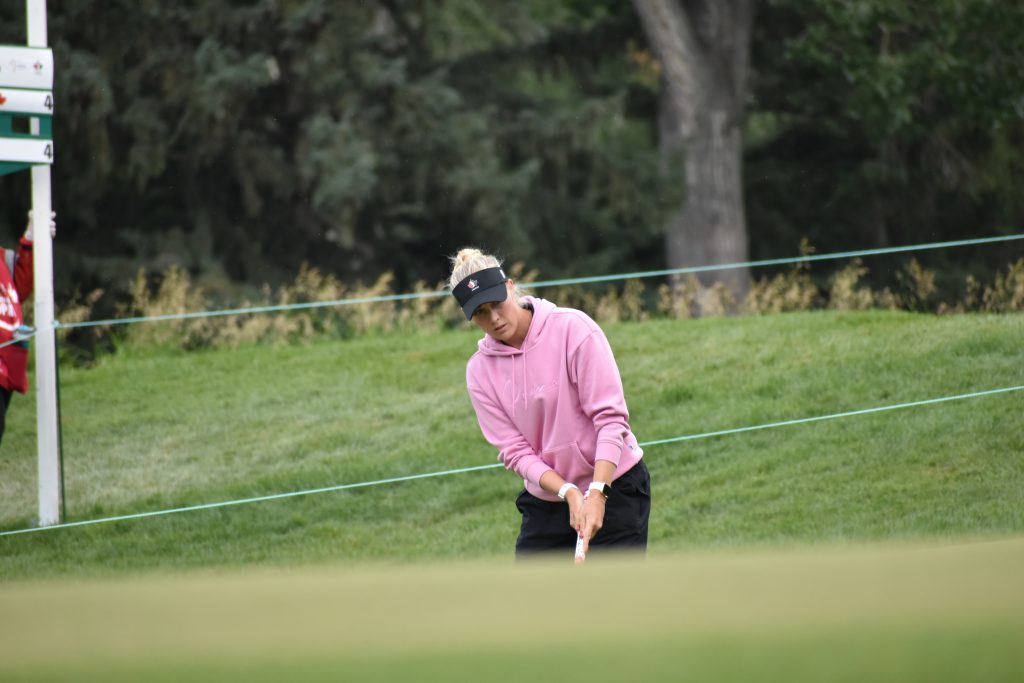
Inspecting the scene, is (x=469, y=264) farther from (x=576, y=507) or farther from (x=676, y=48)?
(x=676, y=48)

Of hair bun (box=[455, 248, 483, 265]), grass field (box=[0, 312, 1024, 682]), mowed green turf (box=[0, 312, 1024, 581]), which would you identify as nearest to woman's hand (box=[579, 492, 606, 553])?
grass field (box=[0, 312, 1024, 682])

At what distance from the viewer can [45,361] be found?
8109 millimetres

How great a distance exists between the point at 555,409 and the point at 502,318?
35cm

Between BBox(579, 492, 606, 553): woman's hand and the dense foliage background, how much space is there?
14.6m

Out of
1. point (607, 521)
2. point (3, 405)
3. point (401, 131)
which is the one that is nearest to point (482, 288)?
point (607, 521)

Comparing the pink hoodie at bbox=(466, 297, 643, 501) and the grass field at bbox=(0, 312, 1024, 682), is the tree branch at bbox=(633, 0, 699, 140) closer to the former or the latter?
the grass field at bbox=(0, 312, 1024, 682)

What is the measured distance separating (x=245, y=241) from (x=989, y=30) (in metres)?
11.1

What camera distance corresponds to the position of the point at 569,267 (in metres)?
22.6

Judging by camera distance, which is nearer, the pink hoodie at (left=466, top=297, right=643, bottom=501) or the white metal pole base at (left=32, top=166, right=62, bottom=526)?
the pink hoodie at (left=466, top=297, right=643, bottom=501)

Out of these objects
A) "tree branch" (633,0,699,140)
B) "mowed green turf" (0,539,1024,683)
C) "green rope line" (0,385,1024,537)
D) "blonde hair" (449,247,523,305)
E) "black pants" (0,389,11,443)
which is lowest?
"green rope line" (0,385,1024,537)

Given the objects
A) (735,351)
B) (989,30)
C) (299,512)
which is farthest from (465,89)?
(299,512)

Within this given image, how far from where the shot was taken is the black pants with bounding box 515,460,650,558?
4.70m

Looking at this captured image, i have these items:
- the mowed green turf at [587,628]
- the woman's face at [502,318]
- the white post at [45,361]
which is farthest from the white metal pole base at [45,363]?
the mowed green turf at [587,628]

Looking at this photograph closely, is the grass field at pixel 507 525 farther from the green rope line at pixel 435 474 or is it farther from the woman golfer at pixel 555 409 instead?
the woman golfer at pixel 555 409
